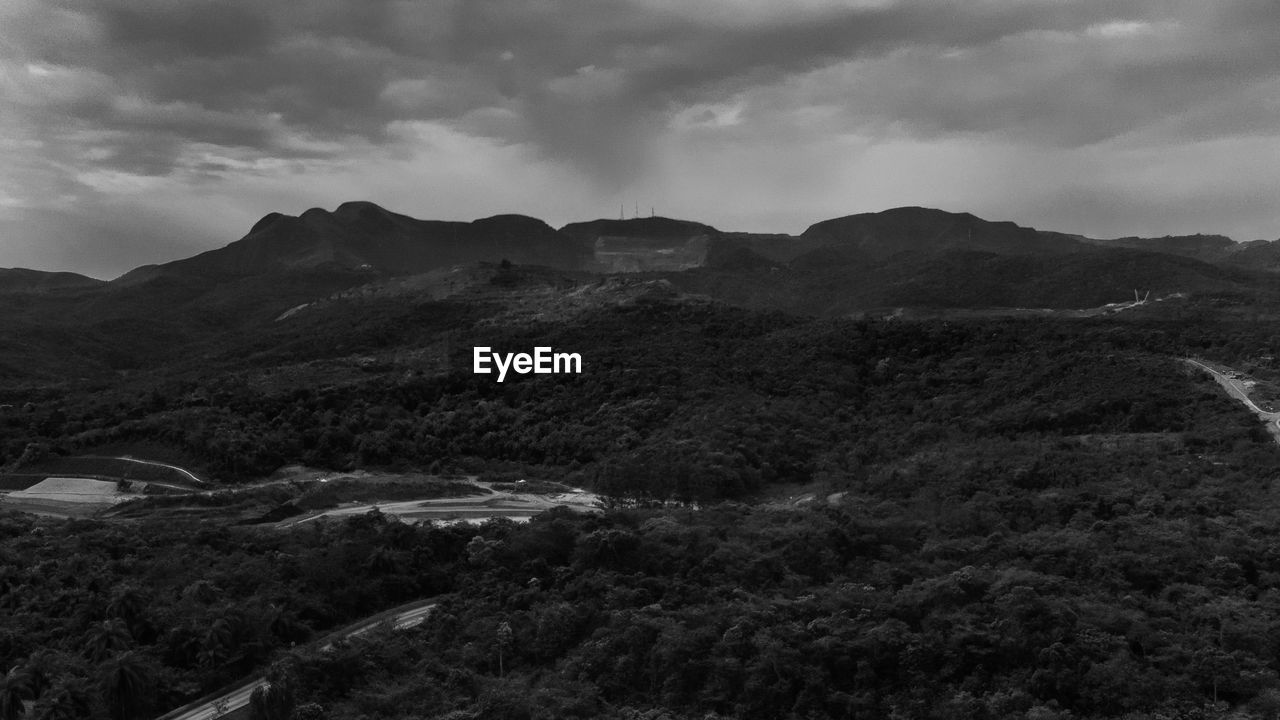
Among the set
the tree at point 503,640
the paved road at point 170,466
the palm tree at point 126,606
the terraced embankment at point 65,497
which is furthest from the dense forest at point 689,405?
the palm tree at point 126,606

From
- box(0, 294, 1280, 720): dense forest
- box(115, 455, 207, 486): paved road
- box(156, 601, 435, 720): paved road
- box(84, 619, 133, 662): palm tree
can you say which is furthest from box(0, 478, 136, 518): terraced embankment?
box(156, 601, 435, 720): paved road

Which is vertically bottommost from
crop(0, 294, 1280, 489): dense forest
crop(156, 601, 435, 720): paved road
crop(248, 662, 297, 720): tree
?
crop(156, 601, 435, 720): paved road

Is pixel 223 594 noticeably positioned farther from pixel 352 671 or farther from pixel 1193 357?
pixel 1193 357

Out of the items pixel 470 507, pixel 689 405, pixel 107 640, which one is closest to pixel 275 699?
pixel 107 640

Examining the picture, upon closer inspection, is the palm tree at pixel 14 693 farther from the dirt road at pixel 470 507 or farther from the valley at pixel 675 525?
the dirt road at pixel 470 507

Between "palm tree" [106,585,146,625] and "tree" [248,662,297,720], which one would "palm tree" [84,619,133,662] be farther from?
"tree" [248,662,297,720]

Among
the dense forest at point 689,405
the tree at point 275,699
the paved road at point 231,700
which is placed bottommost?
the paved road at point 231,700

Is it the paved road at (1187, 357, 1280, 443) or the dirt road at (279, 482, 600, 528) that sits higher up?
the paved road at (1187, 357, 1280, 443)
